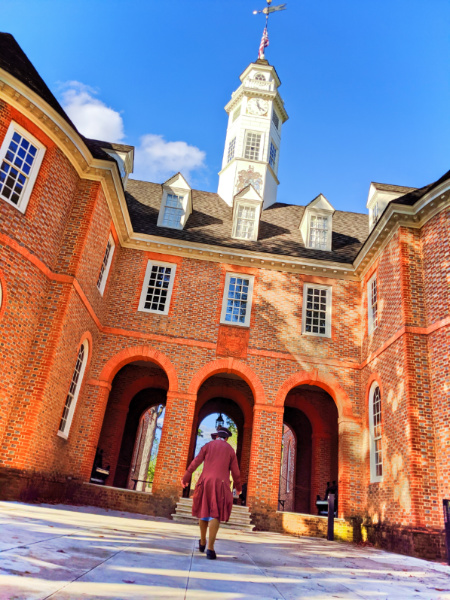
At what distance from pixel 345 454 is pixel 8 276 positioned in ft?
35.9

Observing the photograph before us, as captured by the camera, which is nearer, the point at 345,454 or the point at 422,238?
the point at 422,238

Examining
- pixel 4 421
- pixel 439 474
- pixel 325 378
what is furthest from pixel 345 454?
pixel 4 421

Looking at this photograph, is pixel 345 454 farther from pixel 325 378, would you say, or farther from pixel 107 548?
pixel 107 548

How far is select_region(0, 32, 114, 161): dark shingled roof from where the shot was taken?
1123 cm

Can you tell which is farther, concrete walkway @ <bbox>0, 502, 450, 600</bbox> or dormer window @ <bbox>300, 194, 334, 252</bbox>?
dormer window @ <bbox>300, 194, 334, 252</bbox>

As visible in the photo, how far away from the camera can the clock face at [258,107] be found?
23922 millimetres

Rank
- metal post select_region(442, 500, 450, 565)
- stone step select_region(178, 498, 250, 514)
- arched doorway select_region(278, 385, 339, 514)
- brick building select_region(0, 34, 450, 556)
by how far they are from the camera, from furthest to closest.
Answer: arched doorway select_region(278, 385, 339, 514)
stone step select_region(178, 498, 250, 514)
brick building select_region(0, 34, 450, 556)
metal post select_region(442, 500, 450, 565)

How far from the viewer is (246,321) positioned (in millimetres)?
15805

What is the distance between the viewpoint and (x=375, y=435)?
13578 mm

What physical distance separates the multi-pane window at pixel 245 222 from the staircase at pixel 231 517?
9.73m

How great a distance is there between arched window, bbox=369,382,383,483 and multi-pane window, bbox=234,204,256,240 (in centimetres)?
754

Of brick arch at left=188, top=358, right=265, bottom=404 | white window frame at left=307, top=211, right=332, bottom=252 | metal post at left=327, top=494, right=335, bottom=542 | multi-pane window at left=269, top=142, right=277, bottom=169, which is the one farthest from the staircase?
multi-pane window at left=269, top=142, right=277, bottom=169

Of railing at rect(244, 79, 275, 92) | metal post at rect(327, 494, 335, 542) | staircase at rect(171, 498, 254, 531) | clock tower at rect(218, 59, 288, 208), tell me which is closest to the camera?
metal post at rect(327, 494, 335, 542)

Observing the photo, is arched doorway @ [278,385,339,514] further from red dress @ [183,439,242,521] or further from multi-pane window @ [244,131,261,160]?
multi-pane window @ [244,131,261,160]
